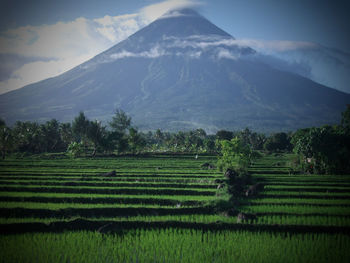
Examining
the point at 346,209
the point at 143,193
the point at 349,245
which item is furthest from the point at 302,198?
the point at 143,193

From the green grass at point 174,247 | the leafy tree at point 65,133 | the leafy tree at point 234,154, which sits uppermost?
the leafy tree at point 65,133

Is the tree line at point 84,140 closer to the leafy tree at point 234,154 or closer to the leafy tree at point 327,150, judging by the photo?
the leafy tree at point 234,154

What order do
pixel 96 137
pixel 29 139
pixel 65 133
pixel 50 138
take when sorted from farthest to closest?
pixel 65 133 < pixel 50 138 < pixel 29 139 < pixel 96 137

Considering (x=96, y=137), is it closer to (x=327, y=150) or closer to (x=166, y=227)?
Answer: (x=327, y=150)

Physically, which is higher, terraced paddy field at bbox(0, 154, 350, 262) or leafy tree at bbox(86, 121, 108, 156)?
leafy tree at bbox(86, 121, 108, 156)

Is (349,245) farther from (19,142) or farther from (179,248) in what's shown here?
(19,142)

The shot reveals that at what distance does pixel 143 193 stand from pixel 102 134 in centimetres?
3392

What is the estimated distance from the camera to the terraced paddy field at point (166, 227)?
385 inches

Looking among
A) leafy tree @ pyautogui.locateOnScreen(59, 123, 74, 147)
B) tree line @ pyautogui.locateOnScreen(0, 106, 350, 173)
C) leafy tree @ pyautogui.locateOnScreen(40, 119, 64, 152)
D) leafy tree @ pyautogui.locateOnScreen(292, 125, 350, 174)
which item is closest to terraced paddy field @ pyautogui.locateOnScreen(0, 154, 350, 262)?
leafy tree @ pyautogui.locateOnScreen(292, 125, 350, 174)

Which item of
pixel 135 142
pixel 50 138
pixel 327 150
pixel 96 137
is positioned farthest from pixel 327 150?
pixel 50 138

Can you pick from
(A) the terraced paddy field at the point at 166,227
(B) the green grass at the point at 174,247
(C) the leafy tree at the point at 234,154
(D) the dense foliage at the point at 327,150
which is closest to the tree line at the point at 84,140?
(C) the leafy tree at the point at 234,154

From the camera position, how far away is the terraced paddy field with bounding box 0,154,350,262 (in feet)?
32.1

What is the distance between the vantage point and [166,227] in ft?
41.1

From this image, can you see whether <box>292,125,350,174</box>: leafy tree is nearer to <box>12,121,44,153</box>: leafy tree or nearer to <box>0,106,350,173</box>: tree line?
<box>0,106,350,173</box>: tree line
